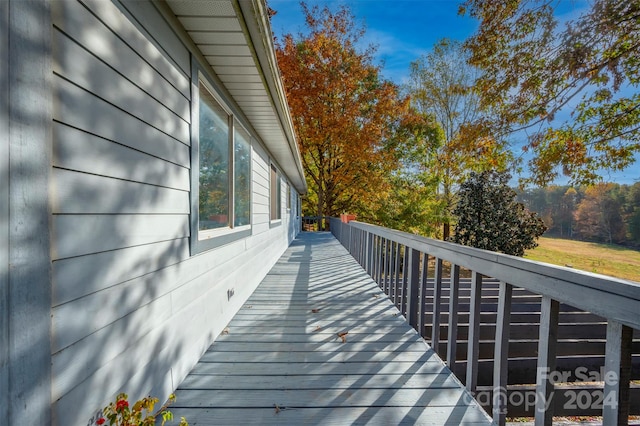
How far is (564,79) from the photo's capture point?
6.66 meters

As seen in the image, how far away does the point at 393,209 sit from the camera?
20031 mm

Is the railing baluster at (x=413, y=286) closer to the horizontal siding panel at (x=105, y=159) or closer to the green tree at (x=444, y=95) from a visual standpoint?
the horizontal siding panel at (x=105, y=159)

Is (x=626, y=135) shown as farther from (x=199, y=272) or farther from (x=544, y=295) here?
(x=199, y=272)

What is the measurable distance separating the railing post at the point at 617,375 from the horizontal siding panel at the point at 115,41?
209cm

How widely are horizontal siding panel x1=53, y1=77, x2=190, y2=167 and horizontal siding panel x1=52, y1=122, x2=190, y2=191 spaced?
0.03 m

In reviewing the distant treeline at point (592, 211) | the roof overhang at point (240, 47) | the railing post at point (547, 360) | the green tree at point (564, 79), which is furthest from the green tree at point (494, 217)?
the railing post at point (547, 360)

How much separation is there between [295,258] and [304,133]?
1113cm

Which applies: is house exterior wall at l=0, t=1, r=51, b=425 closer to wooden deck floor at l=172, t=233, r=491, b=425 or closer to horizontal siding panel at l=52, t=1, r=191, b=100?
horizontal siding panel at l=52, t=1, r=191, b=100

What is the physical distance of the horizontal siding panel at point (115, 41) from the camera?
1077 millimetres

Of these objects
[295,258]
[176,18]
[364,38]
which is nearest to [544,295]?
[176,18]

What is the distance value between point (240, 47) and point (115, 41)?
105cm

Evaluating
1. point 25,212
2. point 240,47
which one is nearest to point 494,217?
point 240,47

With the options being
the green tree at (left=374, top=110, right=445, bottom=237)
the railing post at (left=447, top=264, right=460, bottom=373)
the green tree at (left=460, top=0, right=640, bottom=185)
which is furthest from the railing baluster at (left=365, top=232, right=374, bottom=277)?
the green tree at (left=374, top=110, right=445, bottom=237)

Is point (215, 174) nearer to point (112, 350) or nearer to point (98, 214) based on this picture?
point (98, 214)
